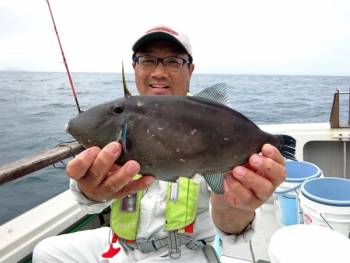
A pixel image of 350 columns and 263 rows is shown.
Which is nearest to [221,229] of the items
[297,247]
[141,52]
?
[297,247]

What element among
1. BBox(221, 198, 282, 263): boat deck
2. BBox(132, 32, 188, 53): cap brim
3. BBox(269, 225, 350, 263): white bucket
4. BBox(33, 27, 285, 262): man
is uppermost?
BBox(132, 32, 188, 53): cap brim

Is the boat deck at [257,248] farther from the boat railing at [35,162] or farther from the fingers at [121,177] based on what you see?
the fingers at [121,177]

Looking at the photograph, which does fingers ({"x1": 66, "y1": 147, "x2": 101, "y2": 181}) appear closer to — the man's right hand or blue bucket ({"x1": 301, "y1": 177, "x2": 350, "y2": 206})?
the man's right hand

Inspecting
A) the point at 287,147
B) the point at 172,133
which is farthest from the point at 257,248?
the point at 172,133

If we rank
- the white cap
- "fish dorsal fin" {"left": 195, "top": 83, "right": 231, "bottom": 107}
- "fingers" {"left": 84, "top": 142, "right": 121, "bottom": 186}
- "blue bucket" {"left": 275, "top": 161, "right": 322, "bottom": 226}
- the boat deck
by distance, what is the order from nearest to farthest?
"fingers" {"left": 84, "top": 142, "right": 121, "bottom": 186} → "fish dorsal fin" {"left": 195, "top": 83, "right": 231, "bottom": 107} → the white cap → the boat deck → "blue bucket" {"left": 275, "top": 161, "right": 322, "bottom": 226}

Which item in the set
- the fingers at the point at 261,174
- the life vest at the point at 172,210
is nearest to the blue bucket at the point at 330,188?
the life vest at the point at 172,210

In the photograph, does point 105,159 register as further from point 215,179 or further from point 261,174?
point 261,174

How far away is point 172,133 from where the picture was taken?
1544 mm

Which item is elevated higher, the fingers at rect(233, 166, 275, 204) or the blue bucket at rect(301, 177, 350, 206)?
the fingers at rect(233, 166, 275, 204)

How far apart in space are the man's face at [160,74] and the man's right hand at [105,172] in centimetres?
116

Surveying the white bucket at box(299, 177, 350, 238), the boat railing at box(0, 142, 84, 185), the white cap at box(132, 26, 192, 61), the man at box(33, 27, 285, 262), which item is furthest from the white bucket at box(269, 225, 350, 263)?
the boat railing at box(0, 142, 84, 185)

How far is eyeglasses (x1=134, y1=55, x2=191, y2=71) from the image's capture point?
265cm

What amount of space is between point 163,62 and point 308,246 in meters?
1.84

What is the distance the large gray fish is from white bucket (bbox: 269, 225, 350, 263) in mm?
1107
